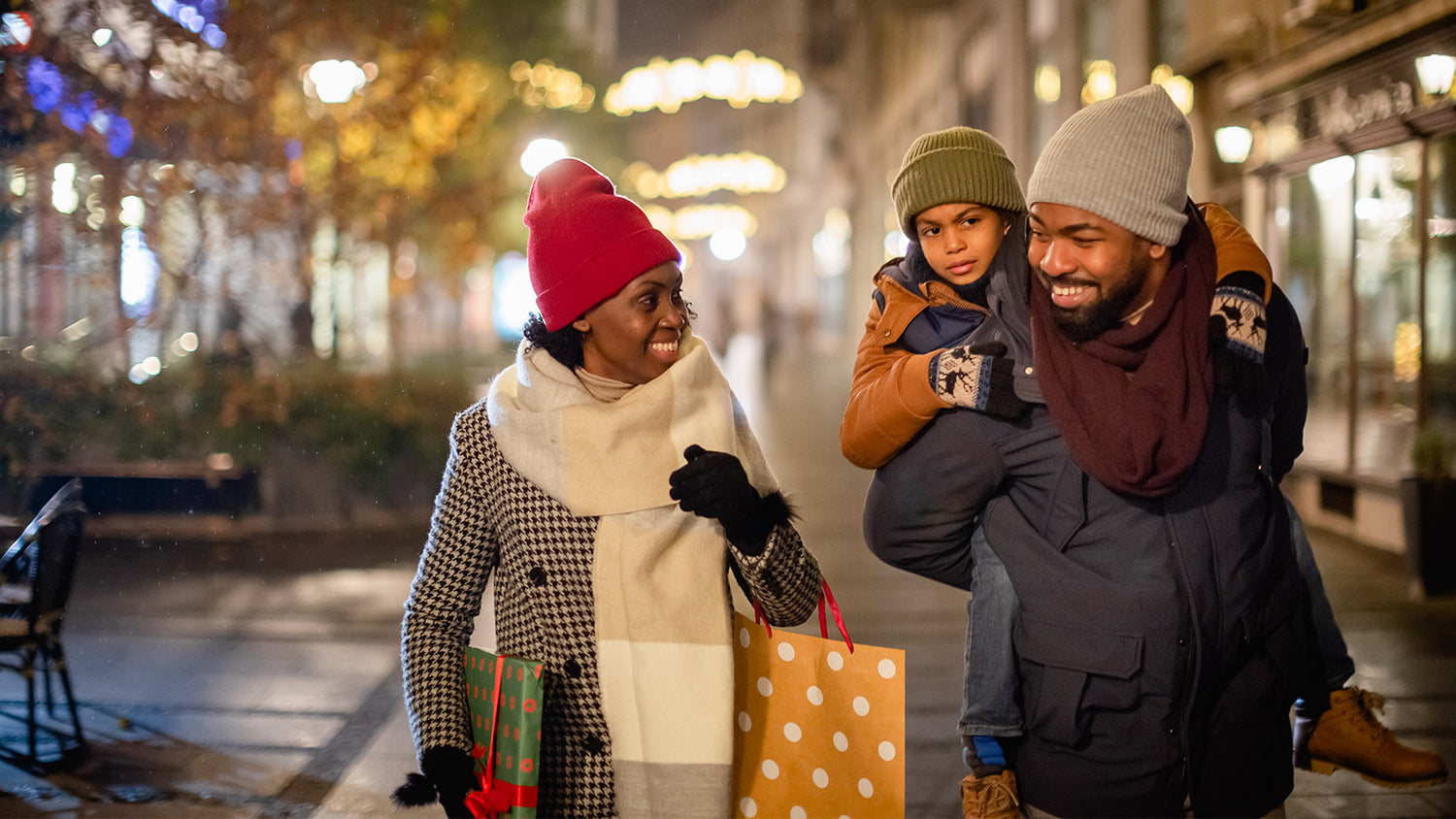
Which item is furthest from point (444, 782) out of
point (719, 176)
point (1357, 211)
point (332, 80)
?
point (719, 176)

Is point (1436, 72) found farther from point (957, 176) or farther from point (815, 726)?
point (815, 726)

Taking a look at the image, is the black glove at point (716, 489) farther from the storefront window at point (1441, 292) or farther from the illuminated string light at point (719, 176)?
the illuminated string light at point (719, 176)

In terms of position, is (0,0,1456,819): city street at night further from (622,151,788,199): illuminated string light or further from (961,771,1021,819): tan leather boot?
(622,151,788,199): illuminated string light

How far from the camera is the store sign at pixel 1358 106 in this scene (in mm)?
8477

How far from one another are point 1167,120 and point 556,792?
168 cm

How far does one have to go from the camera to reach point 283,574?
8547 millimetres

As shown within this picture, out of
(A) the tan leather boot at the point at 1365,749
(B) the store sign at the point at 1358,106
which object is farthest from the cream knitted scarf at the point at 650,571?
(B) the store sign at the point at 1358,106

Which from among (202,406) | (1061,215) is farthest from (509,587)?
(202,406)

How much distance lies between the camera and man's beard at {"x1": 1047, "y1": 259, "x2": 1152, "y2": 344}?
1979 mm

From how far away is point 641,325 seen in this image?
2387mm

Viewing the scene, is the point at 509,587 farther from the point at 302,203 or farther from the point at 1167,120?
the point at 302,203

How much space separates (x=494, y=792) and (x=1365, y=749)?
5.63ft

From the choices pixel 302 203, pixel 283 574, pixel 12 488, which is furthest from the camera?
pixel 302 203

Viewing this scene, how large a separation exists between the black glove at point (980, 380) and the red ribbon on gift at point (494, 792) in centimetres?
95
